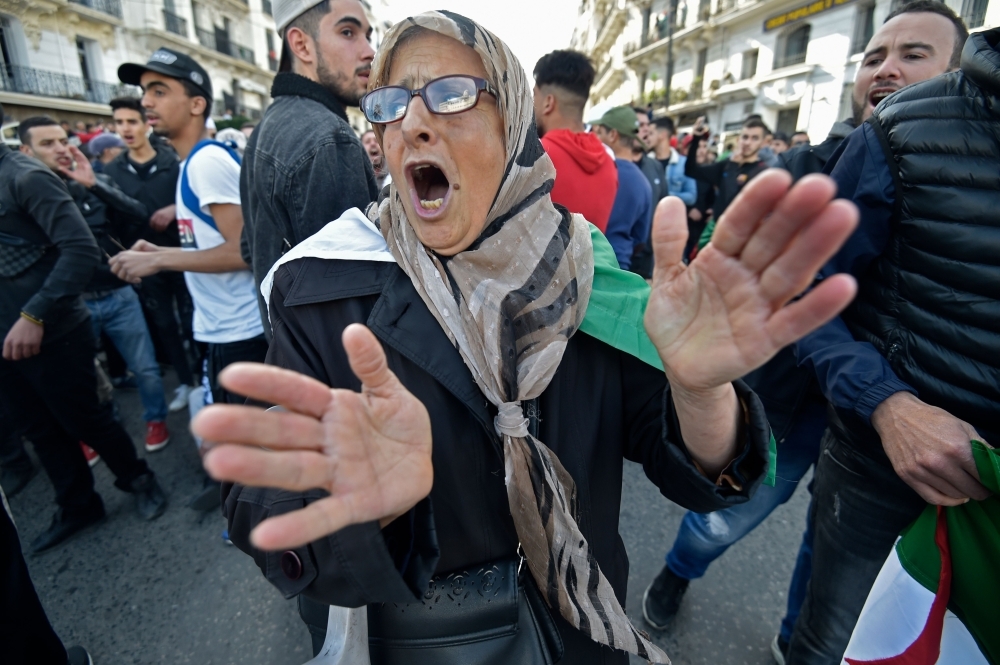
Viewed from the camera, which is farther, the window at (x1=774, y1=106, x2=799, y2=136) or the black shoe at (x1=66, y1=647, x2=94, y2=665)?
the window at (x1=774, y1=106, x2=799, y2=136)

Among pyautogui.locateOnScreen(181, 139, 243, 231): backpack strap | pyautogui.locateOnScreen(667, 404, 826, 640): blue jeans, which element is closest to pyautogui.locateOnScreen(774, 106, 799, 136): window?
pyautogui.locateOnScreen(667, 404, 826, 640): blue jeans

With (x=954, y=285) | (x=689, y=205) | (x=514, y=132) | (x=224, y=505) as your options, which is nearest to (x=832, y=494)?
(x=954, y=285)

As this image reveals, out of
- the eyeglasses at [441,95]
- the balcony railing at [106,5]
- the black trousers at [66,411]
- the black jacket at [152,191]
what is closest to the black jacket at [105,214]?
the black jacket at [152,191]

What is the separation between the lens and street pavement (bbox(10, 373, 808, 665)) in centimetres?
227

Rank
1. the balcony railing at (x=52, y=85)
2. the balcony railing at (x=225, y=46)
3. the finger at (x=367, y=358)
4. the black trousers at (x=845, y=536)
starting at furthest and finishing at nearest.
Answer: the balcony railing at (x=225, y=46) → the balcony railing at (x=52, y=85) → the black trousers at (x=845, y=536) → the finger at (x=367, y=358)

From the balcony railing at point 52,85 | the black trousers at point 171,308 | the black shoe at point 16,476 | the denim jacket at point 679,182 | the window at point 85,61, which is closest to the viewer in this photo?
the black shoe at point 16,476

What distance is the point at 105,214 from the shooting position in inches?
155

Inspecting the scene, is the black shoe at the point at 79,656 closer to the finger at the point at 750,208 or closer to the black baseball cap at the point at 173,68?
the black baseball cap at the point at 173,68

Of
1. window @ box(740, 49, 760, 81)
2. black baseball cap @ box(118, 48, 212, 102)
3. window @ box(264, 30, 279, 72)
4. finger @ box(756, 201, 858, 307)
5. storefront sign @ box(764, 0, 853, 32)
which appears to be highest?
window @ box(264, 30, 279, 72)

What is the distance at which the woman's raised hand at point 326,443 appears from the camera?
2.18 ft

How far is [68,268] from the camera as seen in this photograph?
261 cm

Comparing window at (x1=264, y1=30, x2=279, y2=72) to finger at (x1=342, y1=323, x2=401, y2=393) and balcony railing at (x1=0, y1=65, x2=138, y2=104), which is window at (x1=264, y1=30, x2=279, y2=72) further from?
finger at (x1=342, y1=323, x2=401, y2=393)

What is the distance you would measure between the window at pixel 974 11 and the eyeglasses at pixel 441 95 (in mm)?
19344

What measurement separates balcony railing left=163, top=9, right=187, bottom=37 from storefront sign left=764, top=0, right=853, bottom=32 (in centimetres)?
2858
